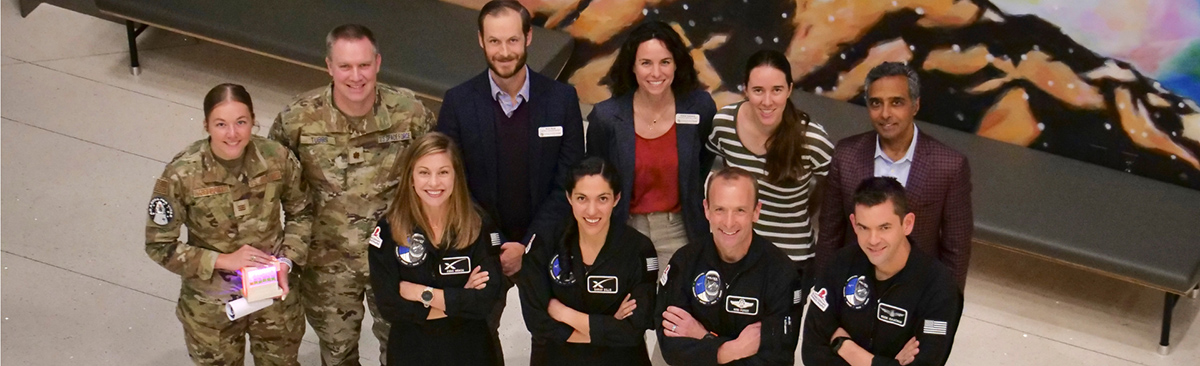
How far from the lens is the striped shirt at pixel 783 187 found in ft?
13.1

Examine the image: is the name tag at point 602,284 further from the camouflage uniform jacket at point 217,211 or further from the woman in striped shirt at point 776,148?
the camouflage uniform jacket at point 217,211

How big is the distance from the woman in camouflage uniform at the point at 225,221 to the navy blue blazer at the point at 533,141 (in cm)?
54

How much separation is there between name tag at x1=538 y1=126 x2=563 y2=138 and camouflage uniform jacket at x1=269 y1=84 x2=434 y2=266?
15.3 inches

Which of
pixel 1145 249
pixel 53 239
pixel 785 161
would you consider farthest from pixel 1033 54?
pixel 53 239

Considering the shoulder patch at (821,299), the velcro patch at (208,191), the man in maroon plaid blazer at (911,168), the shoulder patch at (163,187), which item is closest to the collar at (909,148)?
the man in maroon plaid blazer at (911,168)

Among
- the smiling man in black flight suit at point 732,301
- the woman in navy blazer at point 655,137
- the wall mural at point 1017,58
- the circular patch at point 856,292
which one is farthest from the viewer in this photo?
the wall mural at point 1017,58

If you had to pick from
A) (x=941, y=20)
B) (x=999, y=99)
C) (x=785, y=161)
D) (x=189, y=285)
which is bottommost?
(x=189, y=285)

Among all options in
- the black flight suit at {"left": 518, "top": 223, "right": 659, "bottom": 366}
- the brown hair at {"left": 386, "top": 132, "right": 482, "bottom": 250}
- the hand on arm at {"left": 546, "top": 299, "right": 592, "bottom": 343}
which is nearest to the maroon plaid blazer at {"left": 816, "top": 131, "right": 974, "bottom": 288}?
the black flight suit at {"left": 518, "top": 223, "right": 659, "bottom": 366}

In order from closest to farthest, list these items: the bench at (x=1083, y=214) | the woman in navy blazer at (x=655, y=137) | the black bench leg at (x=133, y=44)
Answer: the woman in navy blazer at (x=655, y=137) → the bench at (x=1083, y=214) → the black bench leg at (x=133, y=44)

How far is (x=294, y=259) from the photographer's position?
4102mm

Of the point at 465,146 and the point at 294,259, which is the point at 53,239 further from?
the point at 465,146

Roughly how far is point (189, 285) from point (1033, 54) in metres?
3.62

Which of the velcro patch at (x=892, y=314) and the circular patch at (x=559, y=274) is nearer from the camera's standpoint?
the velcro patch at (x=892, y=314)

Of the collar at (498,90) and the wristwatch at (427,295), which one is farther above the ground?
the collar at (498,90)
